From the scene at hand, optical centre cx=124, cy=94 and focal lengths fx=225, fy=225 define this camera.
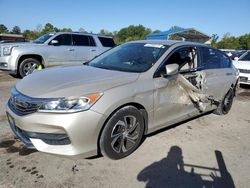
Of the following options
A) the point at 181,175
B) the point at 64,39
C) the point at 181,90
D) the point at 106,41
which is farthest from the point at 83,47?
the point at 181,175

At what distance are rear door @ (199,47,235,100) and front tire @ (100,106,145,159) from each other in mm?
1848

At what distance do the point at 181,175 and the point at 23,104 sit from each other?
213 centimetres

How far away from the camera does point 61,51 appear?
820 cm

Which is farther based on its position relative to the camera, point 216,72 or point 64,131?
point 216,72

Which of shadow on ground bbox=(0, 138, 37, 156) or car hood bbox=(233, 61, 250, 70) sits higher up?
car hood bbox=(233, 61, 250, 70)

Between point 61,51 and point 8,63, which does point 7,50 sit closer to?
point 8,63

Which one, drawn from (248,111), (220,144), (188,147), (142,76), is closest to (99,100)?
(142,76)

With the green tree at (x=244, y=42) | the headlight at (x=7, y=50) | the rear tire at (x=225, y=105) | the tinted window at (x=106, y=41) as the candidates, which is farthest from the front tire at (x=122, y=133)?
the green tree at (x=244, y=42)

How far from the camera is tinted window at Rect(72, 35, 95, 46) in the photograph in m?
8.73

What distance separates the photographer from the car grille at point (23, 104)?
2.59 metres

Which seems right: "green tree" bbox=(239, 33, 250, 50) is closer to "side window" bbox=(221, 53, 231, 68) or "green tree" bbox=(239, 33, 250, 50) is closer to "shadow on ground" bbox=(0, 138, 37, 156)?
"side window" bbox=(221, 53, 231, 68)

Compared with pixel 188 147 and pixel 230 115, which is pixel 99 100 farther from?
pixel 230 115

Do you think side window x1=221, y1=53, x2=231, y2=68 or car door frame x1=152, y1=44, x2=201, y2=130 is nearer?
car door frame x1=152, y1=44, x2=201, y2=130

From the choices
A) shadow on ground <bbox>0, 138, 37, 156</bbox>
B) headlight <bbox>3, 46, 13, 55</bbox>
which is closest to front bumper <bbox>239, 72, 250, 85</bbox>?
shadow on ground <bbox>0, 138, 37, 156</bbox>
